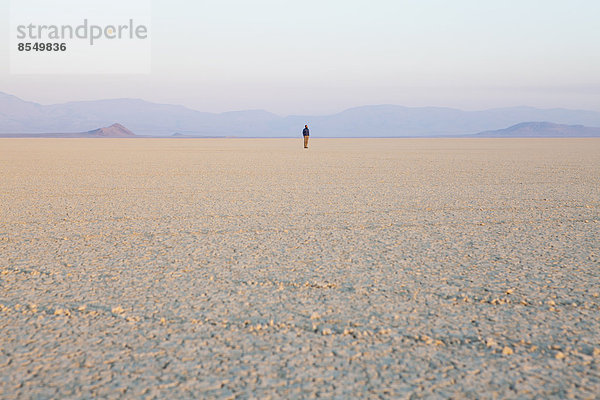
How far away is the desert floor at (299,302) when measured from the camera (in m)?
2.77

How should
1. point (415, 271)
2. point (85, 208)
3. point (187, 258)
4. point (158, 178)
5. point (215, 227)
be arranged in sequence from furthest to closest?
1. point (158, 178)
2. point (85, 208)
3. point (215, 227)
4. point (187, 258)
5. point (415, 271)

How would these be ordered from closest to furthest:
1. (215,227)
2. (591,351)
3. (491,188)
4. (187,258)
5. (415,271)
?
(591,351)
(415,271)
(187,258)
(215,227)
(491,188)

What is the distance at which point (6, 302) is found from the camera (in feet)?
12.8

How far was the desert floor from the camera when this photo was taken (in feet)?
9.10

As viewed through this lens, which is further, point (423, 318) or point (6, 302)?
point (6, 302)

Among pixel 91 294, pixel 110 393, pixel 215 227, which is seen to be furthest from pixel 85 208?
pixel 110 393

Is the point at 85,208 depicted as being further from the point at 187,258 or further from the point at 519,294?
the point at 519,294

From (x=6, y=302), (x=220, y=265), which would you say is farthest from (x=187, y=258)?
(x=6, y=302)

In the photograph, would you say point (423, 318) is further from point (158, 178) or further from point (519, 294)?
point (158, 178)

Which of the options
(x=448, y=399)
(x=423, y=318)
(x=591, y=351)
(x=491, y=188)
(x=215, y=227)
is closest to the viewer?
(x=448, y=399)

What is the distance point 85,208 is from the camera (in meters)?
8.55

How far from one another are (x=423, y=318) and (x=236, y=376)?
137 cm

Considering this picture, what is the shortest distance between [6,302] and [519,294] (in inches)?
145

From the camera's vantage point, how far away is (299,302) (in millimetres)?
3924
